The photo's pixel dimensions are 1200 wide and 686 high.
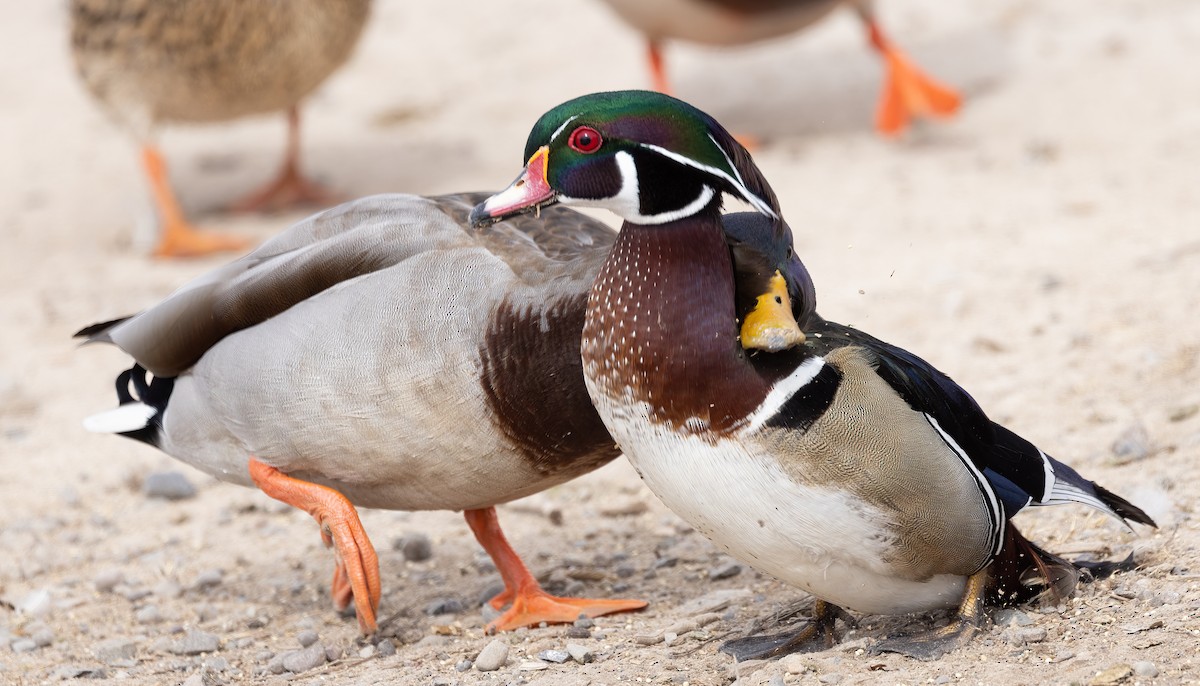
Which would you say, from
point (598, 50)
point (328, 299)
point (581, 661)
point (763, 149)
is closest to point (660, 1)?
point (763, 149)

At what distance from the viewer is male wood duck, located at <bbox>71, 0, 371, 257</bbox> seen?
23.6 ft

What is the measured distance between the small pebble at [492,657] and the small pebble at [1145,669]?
1367mm

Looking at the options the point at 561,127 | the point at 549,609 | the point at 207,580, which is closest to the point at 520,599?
the point at 549,609

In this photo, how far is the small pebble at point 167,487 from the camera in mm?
4840

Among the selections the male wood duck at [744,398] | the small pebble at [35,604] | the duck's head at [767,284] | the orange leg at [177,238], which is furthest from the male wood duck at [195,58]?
the male wood duck at [744,398]

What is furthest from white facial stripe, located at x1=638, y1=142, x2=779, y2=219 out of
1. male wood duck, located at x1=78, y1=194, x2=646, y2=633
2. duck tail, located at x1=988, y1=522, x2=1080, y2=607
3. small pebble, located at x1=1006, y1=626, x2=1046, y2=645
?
small pebble, located at x1=1006, y1=626, x2=1046, y2=645

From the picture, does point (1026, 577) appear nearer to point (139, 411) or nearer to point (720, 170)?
point (720, 170)

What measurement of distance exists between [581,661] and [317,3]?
196 inches

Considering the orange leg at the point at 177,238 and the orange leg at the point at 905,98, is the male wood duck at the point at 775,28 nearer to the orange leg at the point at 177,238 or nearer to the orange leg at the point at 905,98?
the orange leg at the point at 905,98

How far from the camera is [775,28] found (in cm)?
775

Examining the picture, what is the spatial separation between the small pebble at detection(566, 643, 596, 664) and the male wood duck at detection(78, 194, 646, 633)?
384 millimetres

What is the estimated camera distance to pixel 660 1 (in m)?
7.66

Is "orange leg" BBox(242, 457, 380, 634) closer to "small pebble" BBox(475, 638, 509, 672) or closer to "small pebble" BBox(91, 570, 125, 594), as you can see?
"small pebble" BBox(475, 638, 509, 672)

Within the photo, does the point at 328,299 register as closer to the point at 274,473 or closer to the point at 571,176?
the point at 274,473
